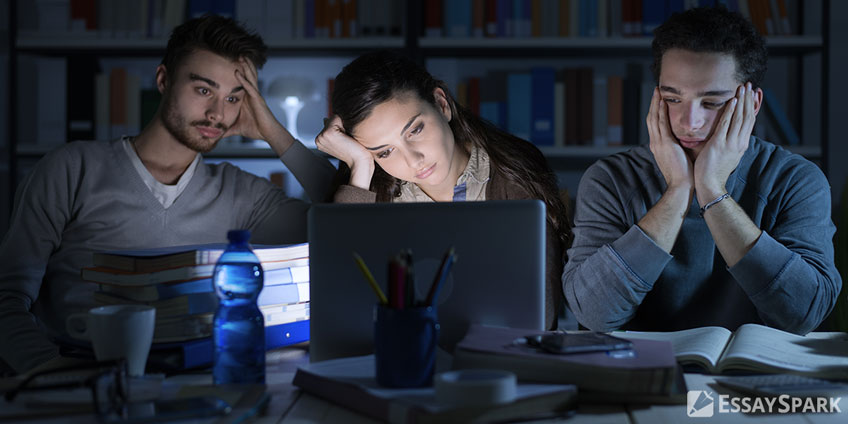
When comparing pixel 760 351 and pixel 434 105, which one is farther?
pixel 434 105

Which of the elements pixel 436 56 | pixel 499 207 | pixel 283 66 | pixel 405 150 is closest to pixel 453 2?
pixel 436 56

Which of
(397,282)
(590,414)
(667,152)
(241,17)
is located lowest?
(590,414)

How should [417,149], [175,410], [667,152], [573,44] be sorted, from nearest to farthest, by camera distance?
[175,410] < [667,152] < [417,149] < [573,44]

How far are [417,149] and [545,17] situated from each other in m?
1.17

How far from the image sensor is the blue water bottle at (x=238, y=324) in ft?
3.00

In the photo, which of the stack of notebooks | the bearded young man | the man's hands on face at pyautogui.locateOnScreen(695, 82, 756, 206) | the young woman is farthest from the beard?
the man's hands on face at pyautogui.locateOnScreen(695, 82, 756, 206)

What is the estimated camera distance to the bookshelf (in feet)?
8.84

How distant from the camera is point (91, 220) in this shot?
183cm

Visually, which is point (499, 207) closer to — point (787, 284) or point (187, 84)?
point (787, 284)

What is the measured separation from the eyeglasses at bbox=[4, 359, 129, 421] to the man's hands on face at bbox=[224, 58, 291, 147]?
1.28m

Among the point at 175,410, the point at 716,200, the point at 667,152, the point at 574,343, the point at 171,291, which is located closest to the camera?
the point at 175,410

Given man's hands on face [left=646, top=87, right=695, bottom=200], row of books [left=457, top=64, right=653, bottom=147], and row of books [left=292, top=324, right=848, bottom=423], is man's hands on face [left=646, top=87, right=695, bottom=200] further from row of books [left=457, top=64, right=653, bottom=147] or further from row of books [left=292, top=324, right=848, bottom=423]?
row of books [left=457, top=64, right=653, bottom=147]

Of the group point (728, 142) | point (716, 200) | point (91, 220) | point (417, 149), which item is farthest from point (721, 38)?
point (91, 220)

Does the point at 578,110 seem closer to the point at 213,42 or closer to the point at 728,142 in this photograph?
the point at 728,142
